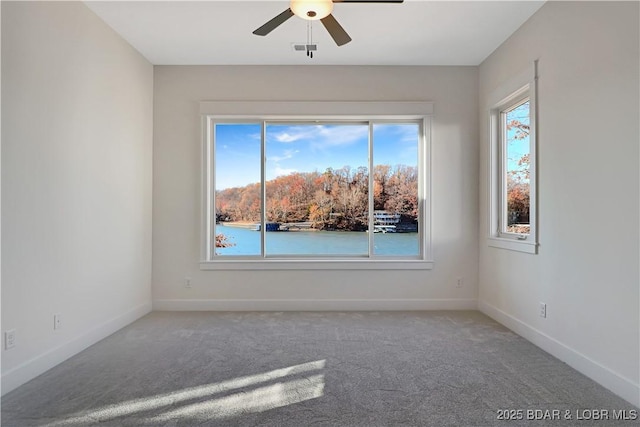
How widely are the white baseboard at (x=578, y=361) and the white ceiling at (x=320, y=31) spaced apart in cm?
279

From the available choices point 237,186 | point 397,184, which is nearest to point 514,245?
point 397,184

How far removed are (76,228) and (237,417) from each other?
207 cm

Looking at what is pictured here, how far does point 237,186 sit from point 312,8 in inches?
97.4

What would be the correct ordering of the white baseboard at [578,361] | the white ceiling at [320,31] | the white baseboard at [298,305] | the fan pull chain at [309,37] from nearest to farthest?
1. the white baseboard at [578,361]
2. the white ceiling at [320,31]
3. the fan pull chain at [309,37]
4. the white baseboard at [298,305]

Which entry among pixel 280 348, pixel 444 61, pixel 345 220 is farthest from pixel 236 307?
pixel 444 61

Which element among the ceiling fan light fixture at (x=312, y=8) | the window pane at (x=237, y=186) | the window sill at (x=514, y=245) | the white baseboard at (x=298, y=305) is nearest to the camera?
the ceiling fan light fixture at (x=312, y=8)

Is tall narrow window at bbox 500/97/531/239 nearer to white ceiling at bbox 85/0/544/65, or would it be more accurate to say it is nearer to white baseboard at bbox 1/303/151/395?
white ceiling at bbox 85/0/544/65

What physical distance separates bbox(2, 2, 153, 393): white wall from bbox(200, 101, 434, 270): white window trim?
2.24ft

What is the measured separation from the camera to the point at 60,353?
274cm

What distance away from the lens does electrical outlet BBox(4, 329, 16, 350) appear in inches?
89.8

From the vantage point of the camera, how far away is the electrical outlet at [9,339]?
2.28 metres

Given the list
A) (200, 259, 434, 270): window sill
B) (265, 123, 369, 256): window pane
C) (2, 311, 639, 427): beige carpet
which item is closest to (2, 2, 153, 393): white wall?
(2, 311, 639, 427): beige carpet

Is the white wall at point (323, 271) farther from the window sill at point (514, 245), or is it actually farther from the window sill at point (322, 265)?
the window sill at point (514, 245)

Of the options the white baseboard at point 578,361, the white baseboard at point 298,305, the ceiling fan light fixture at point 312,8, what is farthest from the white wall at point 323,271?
the ceiling fan light fixture at point 312,8
